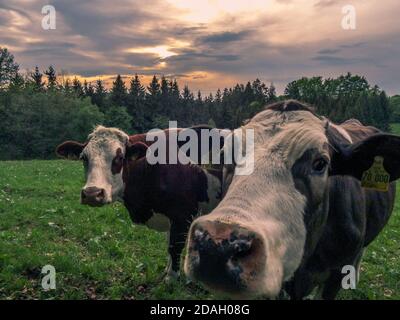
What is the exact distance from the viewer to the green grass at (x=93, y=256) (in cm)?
730

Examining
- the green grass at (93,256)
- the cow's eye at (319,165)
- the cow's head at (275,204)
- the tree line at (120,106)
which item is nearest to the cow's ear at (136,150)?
the green grass at (93,256)

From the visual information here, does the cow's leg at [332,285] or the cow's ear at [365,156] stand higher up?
the cow's ear at [365,156]

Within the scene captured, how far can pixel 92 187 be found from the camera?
7.76m

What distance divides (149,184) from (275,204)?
5341 millimetres

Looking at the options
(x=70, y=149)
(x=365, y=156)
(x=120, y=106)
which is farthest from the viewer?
(x=120, y=106)

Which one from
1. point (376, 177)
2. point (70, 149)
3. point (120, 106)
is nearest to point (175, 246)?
point (70, 149)

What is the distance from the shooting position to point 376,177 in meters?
4.62

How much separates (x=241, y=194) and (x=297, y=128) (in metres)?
1.12

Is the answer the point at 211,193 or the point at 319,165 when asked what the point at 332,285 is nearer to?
the point at 319,165

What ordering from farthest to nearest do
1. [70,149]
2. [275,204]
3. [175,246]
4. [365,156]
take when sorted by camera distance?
1. [70,149]
2. [175,246]
3. [365,156]
4. [275,204]

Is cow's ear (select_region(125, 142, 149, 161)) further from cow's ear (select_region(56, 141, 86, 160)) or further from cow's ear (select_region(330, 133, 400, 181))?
cow's ear (select_region(330, 133, 400, 181))

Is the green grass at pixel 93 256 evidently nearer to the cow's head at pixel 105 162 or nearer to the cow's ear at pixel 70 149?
the cow's head at pixel 105 162
